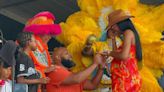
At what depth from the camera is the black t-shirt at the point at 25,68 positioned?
2885 millimetres

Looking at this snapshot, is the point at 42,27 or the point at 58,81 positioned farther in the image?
the point at 42,27

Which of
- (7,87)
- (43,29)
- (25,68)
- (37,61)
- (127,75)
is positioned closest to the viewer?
(7,87)

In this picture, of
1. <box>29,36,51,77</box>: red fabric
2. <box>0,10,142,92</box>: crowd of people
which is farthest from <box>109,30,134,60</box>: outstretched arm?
<box>29,36,51,77</box>: red fabric

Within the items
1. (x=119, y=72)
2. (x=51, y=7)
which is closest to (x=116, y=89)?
(x=119, y=72)

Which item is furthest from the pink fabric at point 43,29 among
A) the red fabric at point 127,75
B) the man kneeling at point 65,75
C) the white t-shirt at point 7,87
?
Result: the white t-shirt at point 7,87

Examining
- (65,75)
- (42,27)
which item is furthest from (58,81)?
(42,27)

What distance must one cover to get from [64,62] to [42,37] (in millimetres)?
252

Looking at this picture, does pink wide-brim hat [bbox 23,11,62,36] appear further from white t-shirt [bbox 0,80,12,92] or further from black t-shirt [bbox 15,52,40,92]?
white t-shirt [bbox 0,80,12,92]

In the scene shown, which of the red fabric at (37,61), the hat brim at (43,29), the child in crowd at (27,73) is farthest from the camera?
the hat brim at (43,29)

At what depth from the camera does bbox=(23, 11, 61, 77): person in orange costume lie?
316 cm

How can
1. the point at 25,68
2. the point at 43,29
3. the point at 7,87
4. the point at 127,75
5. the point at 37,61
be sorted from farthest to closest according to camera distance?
1. the point at 43,29
2. the point at 37,61
3. the point at 127,75
4. the point at 25,68
5. the point at 7,87

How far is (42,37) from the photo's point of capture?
332cm

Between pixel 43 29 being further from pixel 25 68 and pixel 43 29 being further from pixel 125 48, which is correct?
pixel 125 48

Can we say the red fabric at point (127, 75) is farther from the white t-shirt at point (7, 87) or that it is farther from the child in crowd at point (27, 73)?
the white t-shirt at point (7, 87)
